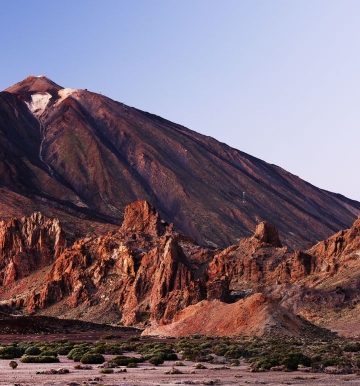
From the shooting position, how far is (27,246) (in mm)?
151125

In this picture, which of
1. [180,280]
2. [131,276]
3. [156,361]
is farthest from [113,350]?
[131,276]

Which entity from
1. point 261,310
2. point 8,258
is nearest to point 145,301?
point 261,310

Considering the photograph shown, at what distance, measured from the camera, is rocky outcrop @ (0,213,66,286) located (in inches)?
5792

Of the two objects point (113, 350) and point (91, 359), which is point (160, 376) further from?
point (113, 350)

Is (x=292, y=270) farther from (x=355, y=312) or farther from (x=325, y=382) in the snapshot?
(x=325, y=382)

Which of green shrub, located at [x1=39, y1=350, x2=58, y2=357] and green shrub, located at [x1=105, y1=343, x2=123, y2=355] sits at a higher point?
green shrub, located at [x1=105, y1=343, x2=123, y2=355]

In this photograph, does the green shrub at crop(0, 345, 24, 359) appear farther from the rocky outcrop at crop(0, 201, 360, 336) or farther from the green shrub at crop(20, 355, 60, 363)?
the rocky outcrop at crop(0, 201, 360, 336)

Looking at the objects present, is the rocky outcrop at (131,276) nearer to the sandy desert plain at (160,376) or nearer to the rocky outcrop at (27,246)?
the rocky outcrop at (27,246)

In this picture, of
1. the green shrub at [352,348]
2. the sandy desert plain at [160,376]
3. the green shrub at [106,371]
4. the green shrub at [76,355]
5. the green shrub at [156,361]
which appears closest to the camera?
the sandy desert plain at [160,376]

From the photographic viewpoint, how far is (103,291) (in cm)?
11850

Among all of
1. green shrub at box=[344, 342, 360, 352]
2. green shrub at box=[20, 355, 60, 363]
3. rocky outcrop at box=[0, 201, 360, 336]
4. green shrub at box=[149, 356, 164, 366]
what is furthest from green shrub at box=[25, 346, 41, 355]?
rocky outcrop at box=[0, 201, 360, 336]

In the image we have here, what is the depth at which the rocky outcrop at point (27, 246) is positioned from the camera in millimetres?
147125

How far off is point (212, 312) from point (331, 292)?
16.0 meters

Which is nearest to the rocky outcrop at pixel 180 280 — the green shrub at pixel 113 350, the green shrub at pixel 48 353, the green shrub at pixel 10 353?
the green shrub at pixel 113 350
